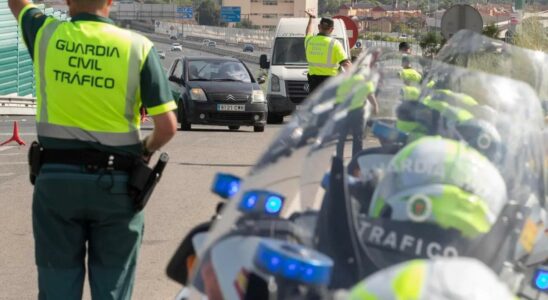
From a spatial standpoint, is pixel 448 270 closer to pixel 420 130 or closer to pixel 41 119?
pixel 420 130

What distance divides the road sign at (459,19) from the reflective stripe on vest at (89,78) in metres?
16.4

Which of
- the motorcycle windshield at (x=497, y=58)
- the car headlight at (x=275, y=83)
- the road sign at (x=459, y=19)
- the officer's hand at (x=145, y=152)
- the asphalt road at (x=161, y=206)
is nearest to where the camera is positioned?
the officer's hand at (x=145, y=152)

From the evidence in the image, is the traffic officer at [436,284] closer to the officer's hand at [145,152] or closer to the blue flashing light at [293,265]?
the blue flashing light at [293,265]

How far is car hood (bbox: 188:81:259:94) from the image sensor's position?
24375mm

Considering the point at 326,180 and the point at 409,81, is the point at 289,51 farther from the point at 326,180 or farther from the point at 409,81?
the point at 326,180

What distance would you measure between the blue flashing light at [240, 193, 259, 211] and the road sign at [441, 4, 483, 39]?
1831cm

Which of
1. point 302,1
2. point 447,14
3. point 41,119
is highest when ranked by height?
point 41,119

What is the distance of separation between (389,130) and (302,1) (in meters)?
170

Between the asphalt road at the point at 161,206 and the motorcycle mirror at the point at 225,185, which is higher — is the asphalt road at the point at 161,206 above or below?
below

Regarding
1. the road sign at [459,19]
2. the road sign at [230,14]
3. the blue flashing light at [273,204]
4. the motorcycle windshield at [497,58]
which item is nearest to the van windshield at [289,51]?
the road sign at [459,19]

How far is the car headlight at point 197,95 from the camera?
79.5 ft

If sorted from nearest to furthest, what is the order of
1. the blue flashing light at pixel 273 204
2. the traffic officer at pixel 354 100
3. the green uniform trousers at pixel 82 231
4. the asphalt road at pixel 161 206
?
the blue flashing light at pixel 273 204 → the traffic officer at pixel 354 100 → the green uniform trousers at pixel 82 231 → the asphalt road at pixel 161 206

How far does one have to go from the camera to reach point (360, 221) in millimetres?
3738

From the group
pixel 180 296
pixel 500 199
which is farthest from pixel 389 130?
pixel 180 296
